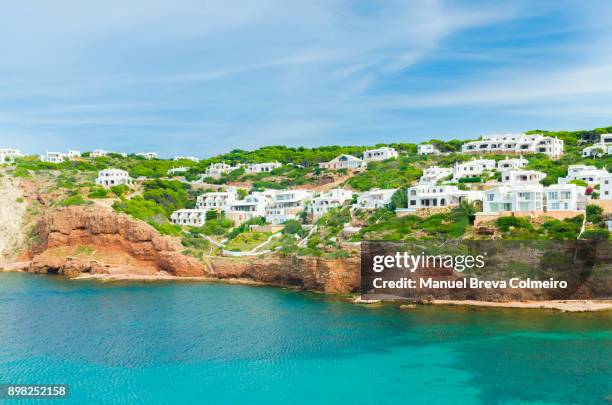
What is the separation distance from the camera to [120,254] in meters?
52.1

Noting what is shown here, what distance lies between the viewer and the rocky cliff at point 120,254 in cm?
4625

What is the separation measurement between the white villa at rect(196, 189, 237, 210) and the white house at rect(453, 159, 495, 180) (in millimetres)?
27624

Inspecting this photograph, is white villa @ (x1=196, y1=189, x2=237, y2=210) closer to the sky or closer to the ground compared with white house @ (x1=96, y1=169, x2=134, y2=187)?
closer to the ground

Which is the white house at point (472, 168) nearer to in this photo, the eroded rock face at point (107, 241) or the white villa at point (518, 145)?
the white villa at point (518, 145)

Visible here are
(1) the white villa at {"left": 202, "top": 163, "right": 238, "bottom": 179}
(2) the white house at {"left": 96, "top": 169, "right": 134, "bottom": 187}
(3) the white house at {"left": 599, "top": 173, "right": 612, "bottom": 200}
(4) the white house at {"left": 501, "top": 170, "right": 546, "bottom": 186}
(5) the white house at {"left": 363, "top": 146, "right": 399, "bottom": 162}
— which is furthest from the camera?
(1) the white villa at {"left": 202, "top": 163, "right": 238, "bottom": 179}

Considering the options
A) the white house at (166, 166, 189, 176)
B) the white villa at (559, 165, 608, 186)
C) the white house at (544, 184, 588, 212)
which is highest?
the white house at (166, 166, 189, 176)

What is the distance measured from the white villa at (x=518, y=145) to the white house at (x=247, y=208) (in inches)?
1283

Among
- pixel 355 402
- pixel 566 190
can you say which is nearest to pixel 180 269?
pixel 355 402

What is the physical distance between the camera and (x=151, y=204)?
6303 centimetres

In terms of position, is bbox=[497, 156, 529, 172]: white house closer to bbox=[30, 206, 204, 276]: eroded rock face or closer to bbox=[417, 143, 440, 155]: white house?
bbox=[417, 143, 440, 155]: white house

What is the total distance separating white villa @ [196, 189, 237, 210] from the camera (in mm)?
68438

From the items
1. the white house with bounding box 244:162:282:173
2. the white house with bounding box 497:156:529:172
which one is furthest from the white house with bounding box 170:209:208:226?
the white house with bounding box 497:156:529:172

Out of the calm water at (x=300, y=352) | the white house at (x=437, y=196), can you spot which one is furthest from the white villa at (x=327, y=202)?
the calm water at (x=300, y=352)

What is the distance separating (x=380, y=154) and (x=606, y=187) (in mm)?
42722
